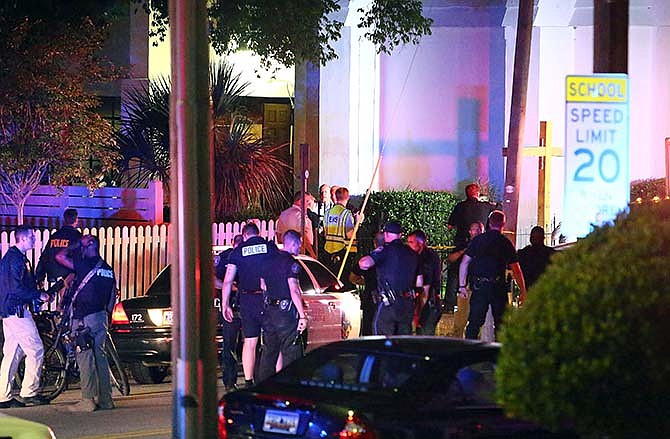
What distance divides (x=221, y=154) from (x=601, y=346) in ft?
61.1

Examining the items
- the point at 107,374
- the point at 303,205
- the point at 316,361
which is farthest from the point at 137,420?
the point at 303,205

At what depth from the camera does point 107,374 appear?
13562mm

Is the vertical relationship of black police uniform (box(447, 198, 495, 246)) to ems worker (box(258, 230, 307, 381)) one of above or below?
above

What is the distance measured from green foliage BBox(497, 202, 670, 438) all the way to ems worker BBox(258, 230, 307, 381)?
741 centimetres

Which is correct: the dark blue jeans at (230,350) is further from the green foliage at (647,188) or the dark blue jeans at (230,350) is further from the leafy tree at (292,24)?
the green foliage at (647,188)

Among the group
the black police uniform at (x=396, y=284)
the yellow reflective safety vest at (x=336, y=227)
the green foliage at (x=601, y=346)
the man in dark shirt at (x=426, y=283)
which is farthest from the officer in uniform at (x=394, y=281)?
the green foliage at (x=601, y=346)

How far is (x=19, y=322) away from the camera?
1357cm

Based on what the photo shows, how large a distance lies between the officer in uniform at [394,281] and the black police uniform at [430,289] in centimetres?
65

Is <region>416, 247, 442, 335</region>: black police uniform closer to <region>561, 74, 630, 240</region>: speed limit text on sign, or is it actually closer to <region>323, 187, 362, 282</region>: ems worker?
<region>323, 187, 362, 282</region>: ems worker

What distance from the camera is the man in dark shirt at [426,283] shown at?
15367 mm

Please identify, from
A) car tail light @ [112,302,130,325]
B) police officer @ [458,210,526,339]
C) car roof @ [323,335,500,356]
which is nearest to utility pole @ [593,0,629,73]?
car roof @ [323,335,500,356]

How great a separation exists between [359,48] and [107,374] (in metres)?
12.7

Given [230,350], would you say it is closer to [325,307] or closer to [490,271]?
[325,307]

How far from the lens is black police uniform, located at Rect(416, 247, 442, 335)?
15.4 m
